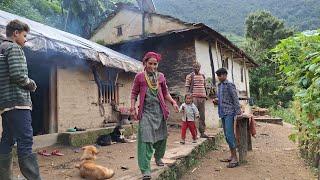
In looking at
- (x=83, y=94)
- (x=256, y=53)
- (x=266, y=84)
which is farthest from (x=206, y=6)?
(x=83, y=94)

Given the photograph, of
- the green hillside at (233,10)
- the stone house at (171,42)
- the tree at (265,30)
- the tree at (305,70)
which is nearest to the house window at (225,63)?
the stone house at (171,42)

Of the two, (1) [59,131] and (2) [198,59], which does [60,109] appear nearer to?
(1) [59,131]

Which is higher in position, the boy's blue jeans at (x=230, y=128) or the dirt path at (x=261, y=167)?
the boy's blue jeans at (x=230, y=128)

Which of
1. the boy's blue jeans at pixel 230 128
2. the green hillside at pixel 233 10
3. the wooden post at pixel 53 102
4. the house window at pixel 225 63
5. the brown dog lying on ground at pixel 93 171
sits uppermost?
the green hillside at pixel 233 10

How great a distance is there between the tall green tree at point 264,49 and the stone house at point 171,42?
33.4 feet

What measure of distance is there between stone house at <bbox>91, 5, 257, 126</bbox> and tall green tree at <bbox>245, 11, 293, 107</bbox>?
33.4 feet

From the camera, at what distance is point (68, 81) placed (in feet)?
27.9

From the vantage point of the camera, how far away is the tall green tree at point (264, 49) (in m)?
27.2

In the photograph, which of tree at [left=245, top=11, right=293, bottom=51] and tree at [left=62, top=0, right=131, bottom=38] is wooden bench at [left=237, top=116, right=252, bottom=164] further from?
tree at [left=245, top=11, right=293, bottom=51]

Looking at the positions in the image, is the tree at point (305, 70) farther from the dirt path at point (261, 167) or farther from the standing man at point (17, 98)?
the standing man at point (17, 98)

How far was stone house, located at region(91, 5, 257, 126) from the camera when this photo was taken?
1391 centimetres

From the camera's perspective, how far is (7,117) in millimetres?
3641

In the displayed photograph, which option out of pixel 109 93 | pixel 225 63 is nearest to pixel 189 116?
pixel 109 93

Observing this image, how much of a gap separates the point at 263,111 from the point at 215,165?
1424cm
